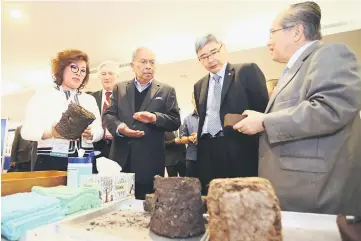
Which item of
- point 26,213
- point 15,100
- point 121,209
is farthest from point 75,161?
point 15,100

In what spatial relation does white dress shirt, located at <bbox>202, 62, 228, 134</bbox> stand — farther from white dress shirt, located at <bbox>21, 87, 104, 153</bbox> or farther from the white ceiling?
the white ceiling

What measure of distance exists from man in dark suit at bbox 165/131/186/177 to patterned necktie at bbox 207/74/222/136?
1019 millimetres

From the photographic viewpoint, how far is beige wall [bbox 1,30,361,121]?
3242 millimetres

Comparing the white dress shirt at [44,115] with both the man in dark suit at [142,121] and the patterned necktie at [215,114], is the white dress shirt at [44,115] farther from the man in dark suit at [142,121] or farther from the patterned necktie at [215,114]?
the patterned necktie at [215,114]

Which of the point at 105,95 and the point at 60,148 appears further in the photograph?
the point at 105,95

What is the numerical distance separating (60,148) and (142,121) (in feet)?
1.51

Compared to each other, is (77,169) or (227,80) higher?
(227,80)

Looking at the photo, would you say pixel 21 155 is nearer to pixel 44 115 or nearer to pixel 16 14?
pixel 44 115

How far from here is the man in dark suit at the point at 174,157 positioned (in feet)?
8.59

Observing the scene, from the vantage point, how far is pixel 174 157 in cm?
265

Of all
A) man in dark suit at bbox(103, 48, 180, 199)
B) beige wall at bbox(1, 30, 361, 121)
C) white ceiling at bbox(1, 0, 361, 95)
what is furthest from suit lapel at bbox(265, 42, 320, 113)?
beige wall at bbox(1, 30, 361, 121)

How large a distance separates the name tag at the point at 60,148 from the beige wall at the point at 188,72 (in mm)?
3126

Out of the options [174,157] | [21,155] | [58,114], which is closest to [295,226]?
[58,114]

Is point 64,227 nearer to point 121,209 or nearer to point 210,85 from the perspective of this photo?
point 121,209
